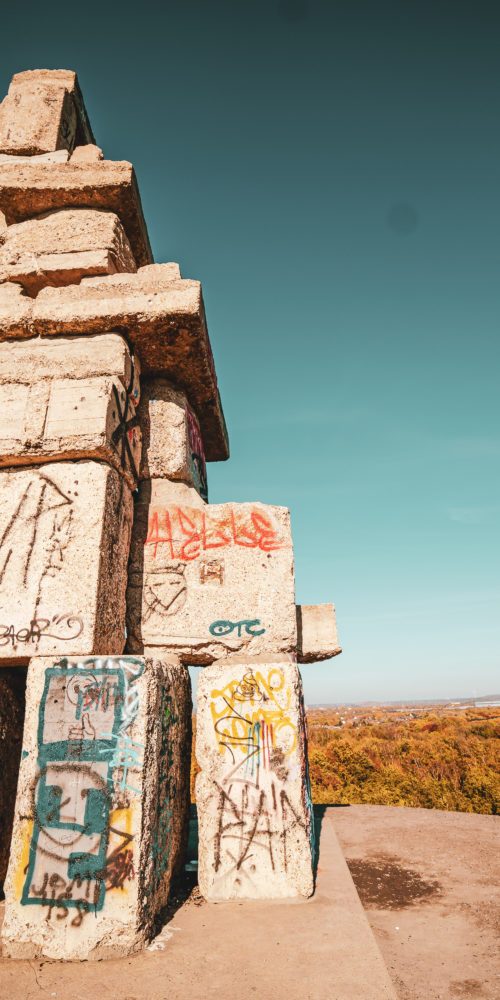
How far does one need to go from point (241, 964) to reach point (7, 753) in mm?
1886

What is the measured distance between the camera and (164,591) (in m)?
3.79

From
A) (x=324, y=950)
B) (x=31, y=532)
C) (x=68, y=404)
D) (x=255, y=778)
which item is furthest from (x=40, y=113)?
(x=324, y=950)

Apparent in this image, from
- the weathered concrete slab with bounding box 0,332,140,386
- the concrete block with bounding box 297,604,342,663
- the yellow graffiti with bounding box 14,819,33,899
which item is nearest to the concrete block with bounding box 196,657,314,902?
the concrete block with bounding box 297,604,342,663

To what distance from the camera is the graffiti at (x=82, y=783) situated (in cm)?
252

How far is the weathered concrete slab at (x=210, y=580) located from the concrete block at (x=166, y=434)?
0.28m

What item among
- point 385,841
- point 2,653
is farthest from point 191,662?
point 385,841

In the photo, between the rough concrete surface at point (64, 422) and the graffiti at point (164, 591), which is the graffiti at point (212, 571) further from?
the rough concrete surface at point (64, 422)

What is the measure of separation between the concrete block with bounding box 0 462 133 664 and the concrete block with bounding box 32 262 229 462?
1.16m

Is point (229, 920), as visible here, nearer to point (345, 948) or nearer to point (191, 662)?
point (345, 948)

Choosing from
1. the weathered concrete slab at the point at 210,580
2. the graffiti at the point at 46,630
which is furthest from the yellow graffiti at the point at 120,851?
the weathered concrete slab at the point at 210,580

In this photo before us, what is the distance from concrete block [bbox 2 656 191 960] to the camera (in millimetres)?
2459

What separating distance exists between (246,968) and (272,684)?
4.50ft

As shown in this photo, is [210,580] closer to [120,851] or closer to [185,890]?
[120,851]

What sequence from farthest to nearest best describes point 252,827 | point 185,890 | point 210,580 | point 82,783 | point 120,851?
1. point 210,580
2. point 185,890
3. point 252,827
4. point 82,783
5. point 120,851
